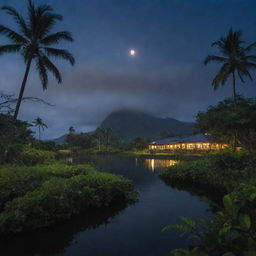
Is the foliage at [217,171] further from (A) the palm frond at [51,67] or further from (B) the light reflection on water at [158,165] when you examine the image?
(A) the palm frond at [51,67]

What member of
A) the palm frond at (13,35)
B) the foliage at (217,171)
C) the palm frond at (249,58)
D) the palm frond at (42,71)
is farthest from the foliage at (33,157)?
the palm frond at (249,58)

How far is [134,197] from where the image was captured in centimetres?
909

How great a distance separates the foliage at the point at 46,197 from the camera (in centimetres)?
537

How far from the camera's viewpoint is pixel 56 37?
46.3 ft

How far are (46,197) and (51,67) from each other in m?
12.0

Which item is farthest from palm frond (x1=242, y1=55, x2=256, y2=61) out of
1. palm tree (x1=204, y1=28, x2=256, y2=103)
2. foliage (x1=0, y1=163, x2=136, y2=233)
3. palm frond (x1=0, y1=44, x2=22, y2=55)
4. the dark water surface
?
palm frond (x1=0, y1=44, x2=22, y2=55)

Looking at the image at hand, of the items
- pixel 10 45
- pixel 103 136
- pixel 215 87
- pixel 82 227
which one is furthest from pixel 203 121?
pixel 103 136

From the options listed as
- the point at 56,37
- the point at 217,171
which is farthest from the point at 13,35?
the point at 217,171

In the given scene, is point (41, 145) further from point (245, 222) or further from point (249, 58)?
point (249, 58)

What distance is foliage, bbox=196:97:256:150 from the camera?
547 inches

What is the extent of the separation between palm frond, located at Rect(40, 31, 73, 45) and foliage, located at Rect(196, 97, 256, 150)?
1354 cm

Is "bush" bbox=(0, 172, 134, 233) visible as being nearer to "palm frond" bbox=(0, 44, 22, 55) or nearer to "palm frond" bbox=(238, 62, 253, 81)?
"palm frond" bbox=(0, 44, 22, 55)

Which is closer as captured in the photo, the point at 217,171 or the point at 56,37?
the point at 217,171

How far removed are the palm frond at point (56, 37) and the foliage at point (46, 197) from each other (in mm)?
10769
